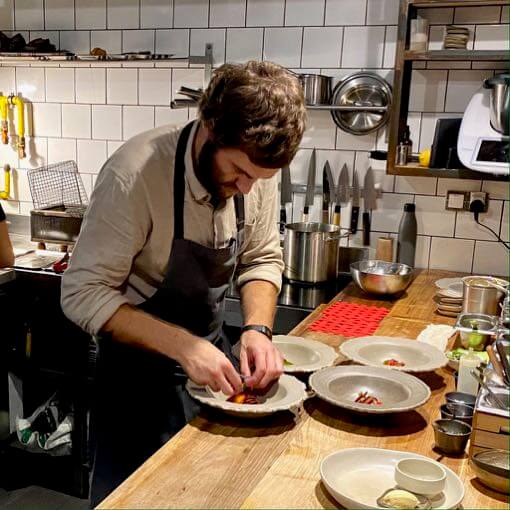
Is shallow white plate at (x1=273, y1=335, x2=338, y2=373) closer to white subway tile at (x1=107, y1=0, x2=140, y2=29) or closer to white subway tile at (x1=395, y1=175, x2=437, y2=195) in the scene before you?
white subway tile at (x1=395, y1=175, x2=437, y2=195)

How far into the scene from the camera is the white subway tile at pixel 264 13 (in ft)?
10.4

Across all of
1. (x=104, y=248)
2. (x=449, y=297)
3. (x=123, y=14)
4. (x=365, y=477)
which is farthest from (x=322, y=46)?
(x=365, y=477)

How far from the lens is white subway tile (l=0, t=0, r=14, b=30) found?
373 centimetres

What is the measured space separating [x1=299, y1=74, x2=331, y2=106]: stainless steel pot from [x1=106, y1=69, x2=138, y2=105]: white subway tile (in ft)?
3.09

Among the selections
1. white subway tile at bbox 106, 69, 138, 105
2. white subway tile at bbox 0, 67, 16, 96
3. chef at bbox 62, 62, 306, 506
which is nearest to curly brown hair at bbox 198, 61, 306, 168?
chef at bbox 62, 62, 306, 506

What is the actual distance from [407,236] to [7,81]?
7.71 ft

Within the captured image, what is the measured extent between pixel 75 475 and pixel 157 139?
195 cm

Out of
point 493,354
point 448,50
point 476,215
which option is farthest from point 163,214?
point 476,215

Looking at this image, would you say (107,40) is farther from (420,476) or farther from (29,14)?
(420,476)

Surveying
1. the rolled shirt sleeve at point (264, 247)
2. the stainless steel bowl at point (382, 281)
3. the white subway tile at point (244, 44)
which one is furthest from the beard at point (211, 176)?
the white subway tile at point (244, 44)

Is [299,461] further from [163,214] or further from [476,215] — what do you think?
[476,215]

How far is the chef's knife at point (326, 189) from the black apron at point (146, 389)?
52.7 inches

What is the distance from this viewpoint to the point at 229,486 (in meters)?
1.27

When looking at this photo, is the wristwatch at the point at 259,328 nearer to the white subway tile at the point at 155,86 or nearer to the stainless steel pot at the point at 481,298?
the stainless steel pot at the point at 481,298
